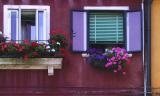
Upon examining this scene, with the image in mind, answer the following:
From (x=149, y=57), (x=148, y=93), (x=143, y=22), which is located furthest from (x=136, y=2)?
(x=148, y=93)

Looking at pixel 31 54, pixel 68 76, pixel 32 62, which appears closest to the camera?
pixel 31 54

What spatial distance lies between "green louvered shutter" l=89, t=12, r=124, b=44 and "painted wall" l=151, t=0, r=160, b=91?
65 cm

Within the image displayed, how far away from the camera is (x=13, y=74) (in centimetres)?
1120

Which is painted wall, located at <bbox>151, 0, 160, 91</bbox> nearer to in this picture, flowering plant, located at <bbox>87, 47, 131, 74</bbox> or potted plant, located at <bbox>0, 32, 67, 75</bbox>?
flowering plant, located at <bbox>87, 47, 131, 74</bbox>

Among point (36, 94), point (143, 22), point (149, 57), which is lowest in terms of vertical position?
point (36, 94)

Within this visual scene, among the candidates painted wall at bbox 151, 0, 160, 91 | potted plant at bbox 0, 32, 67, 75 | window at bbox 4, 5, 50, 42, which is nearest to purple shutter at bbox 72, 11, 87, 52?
potted plant at bbox 0, 32, 67, 75

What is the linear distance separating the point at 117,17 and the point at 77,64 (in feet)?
4.28

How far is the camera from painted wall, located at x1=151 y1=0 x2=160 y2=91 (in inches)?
444

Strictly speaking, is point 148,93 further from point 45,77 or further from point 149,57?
point 45,77

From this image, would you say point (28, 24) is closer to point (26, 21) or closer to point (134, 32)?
point (26, 21)

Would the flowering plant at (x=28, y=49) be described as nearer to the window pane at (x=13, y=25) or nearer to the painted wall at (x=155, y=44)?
the window pane at (x=13, y=25)

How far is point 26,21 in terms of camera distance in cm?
1151

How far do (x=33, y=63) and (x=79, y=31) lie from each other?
1.19m

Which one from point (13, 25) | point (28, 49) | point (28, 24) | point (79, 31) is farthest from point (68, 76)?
point (13, 25)
